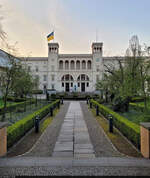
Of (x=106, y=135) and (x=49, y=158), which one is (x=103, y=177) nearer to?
(x=49, y=158)

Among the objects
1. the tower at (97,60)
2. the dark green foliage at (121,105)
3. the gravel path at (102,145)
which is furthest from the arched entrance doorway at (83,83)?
the gravel path at (102,145)

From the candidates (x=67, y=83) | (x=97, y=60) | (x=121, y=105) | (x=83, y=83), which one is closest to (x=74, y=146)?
(x=121, y=105)

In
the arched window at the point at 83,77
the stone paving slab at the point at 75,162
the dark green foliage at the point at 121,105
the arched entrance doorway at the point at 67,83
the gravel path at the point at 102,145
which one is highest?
the arched window at the point at 83,77

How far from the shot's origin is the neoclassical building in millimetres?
58906

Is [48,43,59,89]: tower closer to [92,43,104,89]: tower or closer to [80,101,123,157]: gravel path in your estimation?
[92,43,104,89]: tower

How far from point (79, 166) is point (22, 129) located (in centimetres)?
417

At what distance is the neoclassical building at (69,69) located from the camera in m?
58.9

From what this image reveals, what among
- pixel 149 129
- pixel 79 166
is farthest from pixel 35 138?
pixel 149 129

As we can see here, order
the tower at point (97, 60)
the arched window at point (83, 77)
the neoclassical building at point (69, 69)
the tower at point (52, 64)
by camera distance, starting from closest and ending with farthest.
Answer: the tower at point (52, 64)
the tower at point (97, 60)
the neoclassical building at point (69, 69)
the arched window at point (83, 77)

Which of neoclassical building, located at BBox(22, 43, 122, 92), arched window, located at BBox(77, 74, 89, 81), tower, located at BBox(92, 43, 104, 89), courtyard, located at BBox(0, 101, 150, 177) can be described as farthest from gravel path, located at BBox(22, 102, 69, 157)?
arched window, located at BBox(77, 74, 89, 81)

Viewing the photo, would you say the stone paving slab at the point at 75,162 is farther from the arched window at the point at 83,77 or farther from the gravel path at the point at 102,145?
the arched window at the point at 83,77

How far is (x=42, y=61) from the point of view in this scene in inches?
2406

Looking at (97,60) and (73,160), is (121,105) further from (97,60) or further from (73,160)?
(97,60)

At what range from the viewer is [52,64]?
194 feet
